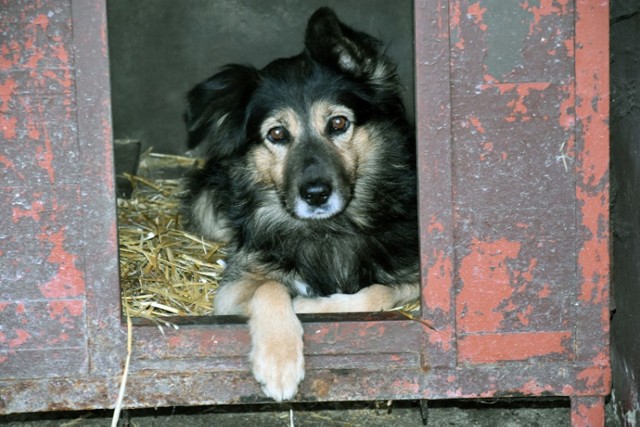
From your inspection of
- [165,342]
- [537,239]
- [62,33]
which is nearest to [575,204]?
[537,239]

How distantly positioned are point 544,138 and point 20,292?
6.84 ft

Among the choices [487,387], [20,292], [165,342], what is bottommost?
[487,387]

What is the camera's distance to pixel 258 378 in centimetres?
315

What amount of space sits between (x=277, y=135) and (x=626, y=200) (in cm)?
164

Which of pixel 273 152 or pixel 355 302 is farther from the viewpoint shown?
pixel 273 152

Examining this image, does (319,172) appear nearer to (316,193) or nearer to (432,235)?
(316,193)

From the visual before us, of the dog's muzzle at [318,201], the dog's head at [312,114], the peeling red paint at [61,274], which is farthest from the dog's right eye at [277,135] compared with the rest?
the peeling red paint at [61,274]

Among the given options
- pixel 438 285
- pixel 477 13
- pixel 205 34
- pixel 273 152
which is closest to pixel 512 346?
pixel 438 285

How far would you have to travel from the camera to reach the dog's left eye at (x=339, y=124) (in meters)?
3.87

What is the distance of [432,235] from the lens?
318 centimetres

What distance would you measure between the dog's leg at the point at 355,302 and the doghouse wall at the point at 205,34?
2.85m

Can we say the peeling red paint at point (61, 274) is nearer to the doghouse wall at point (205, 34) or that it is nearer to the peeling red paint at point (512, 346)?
the peeling red paint at point (512, 346)

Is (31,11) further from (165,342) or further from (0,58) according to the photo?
(165,342)

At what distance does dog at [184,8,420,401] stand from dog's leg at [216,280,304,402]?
0.40 metres
